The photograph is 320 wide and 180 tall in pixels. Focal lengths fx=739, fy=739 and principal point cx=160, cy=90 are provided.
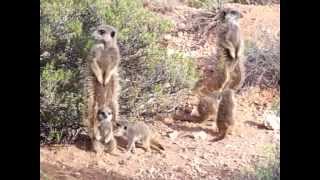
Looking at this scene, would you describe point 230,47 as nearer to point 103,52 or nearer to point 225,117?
point 225,117

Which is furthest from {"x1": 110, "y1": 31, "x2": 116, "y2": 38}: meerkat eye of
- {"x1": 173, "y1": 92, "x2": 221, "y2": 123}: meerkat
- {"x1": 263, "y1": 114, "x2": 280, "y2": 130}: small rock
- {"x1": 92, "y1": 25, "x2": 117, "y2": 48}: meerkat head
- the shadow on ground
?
{"x1": 263, "y1": 114, "x2": 280, "y2": 130}: small rock

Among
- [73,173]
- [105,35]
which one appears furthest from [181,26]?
[73,173]

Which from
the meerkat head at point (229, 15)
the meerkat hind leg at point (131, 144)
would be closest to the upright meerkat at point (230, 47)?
the meerkat head at point (229, 15)

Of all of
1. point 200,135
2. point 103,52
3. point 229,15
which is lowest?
point 200,135

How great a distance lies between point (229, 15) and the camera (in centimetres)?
265

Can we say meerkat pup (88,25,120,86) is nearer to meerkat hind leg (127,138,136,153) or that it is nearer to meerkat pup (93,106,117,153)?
meerkat pup (93,106,117,153)

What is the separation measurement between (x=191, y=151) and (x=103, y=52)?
18.4 inches

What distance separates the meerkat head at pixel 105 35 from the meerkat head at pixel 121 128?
275mm

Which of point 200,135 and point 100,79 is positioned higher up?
point 100,79

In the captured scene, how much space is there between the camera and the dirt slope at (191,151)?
257 cm

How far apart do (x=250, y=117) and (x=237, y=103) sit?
69mm

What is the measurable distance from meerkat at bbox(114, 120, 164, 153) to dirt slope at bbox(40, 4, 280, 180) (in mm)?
27

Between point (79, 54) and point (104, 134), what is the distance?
29 cm
